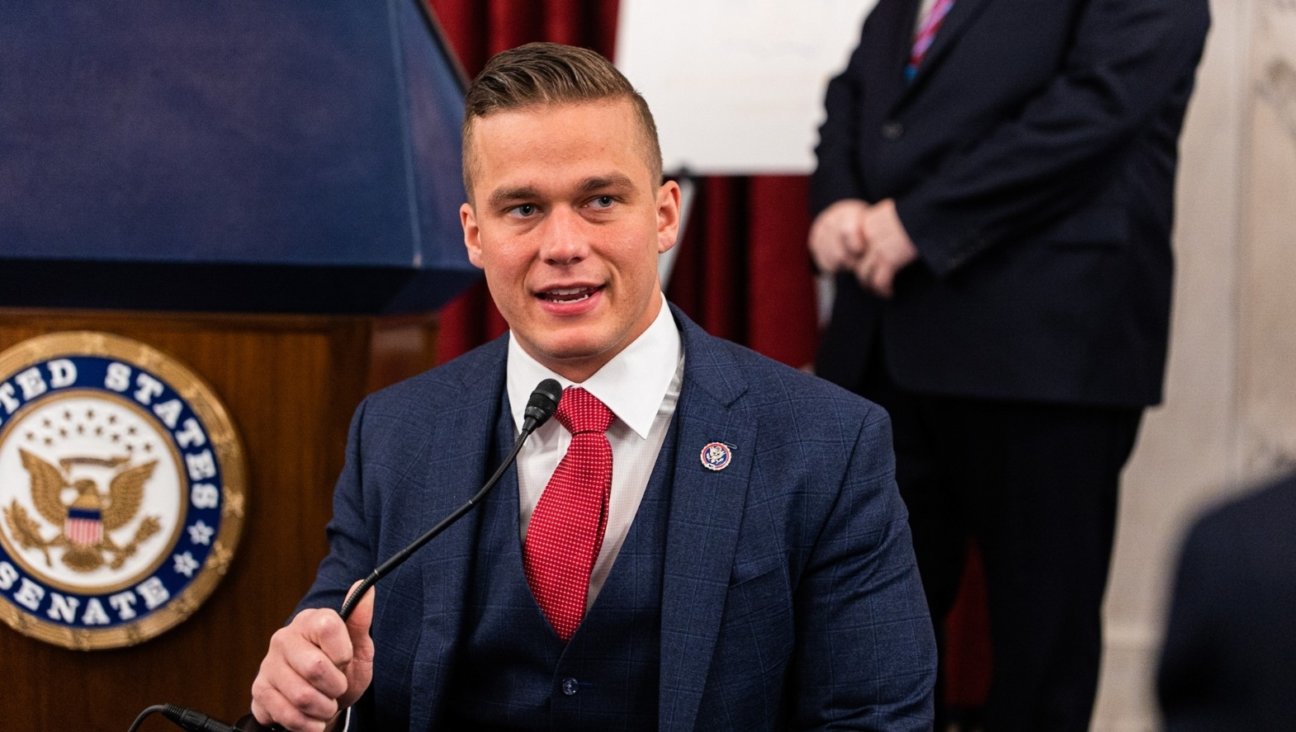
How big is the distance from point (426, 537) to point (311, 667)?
130 mm

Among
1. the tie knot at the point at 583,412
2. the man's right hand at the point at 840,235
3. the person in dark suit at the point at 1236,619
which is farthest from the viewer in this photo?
the man's right hand at the point at 840,235

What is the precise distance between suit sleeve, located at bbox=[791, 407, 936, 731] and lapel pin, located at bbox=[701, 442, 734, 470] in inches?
4.1

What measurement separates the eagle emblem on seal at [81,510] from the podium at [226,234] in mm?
39

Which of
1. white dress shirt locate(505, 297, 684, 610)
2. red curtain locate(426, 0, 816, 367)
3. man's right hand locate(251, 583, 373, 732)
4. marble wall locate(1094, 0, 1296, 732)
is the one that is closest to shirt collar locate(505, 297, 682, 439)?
white dress shirt locate(505, 297, 684, 610)

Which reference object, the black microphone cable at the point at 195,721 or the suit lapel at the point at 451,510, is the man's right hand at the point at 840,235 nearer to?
the suit lapel at the point at 451,510

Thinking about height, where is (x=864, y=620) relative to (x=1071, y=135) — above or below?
below

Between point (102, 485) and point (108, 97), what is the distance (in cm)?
39

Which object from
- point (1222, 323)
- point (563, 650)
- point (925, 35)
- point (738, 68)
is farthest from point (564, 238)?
point (1222, 323)

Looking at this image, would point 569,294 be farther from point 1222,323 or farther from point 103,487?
point 1222,323

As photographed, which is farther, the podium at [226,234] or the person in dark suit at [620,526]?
the podium at [226,234]

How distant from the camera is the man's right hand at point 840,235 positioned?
2.09 meters

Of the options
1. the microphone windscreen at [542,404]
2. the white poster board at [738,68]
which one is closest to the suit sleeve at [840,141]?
the white poster board at [738,68]

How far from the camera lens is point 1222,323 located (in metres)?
2.84

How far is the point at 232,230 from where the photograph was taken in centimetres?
141
